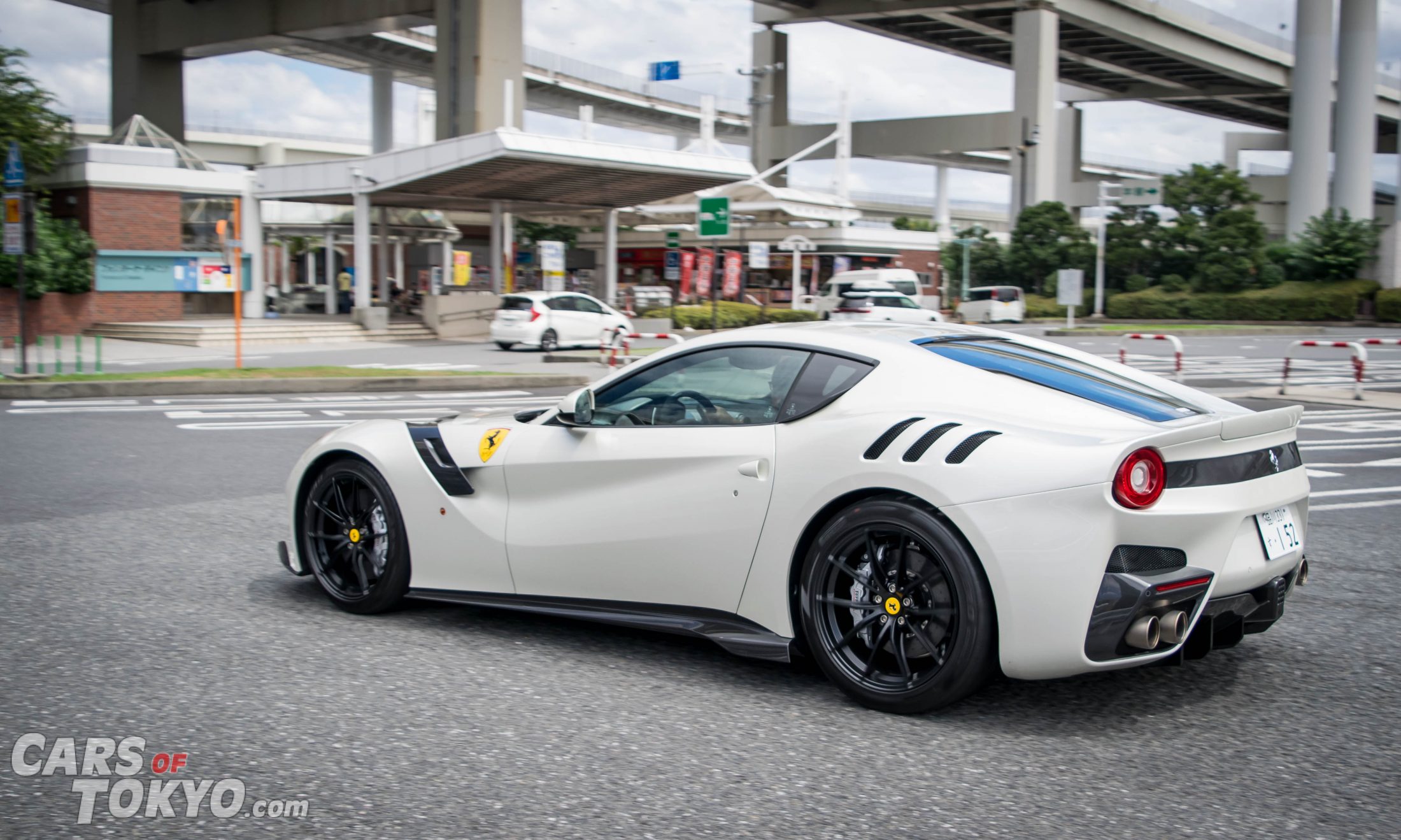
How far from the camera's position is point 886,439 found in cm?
399

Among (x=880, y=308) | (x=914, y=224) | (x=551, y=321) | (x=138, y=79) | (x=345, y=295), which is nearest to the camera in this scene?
(x=551, y=321)

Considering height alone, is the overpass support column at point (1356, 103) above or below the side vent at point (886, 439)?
above

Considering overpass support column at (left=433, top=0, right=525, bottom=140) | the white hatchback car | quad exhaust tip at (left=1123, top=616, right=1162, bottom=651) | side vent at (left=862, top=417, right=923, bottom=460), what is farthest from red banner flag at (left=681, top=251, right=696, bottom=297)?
quad exhaust tip at (left=1123, top=616, right=1162, bottom=651)

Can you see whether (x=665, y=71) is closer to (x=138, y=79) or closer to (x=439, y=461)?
(x=138, y=79)

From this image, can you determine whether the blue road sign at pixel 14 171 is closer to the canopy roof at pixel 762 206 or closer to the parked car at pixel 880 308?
the parked car at pixel 880 308

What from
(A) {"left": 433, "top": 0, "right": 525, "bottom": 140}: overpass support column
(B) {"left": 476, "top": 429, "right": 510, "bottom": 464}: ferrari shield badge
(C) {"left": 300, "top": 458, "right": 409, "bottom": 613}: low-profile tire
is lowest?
(C) {"left": 300, "top": 458, "right": 409, "bottom": 613}: low-profile tire

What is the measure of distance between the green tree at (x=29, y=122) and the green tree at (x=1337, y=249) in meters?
47.4

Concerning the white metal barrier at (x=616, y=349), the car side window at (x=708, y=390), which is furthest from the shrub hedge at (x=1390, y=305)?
the car side window at (x=708, y=390)

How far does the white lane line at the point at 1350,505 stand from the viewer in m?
8.37

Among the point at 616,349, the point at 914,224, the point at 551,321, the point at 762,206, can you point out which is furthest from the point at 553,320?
the point at 914,224

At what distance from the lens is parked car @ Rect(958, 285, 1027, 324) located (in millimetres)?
47156

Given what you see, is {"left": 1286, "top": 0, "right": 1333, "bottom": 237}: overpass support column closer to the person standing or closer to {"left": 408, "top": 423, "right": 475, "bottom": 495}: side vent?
the person standing

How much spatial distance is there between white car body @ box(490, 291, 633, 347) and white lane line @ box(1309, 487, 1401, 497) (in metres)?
20.2

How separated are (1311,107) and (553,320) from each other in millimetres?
50817
